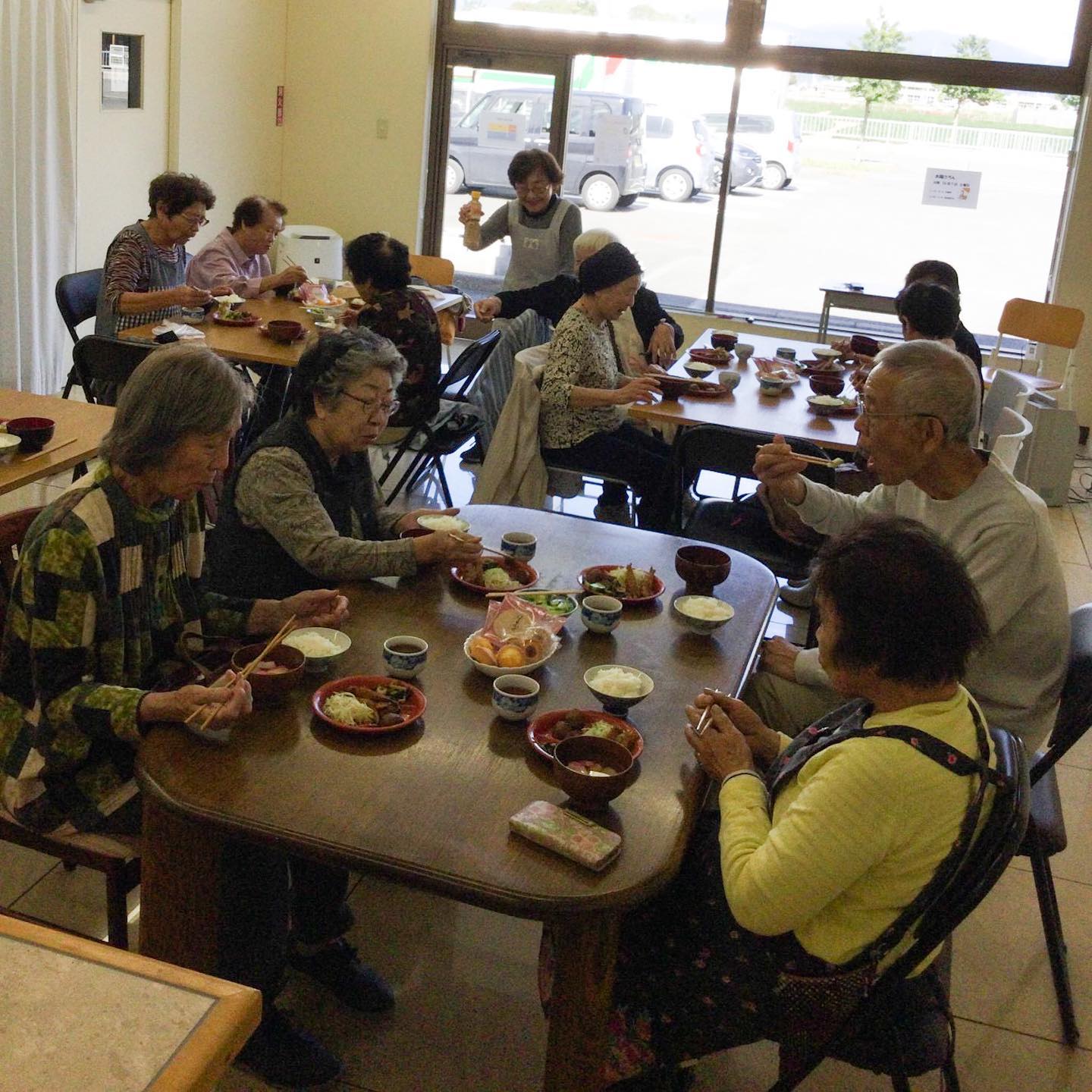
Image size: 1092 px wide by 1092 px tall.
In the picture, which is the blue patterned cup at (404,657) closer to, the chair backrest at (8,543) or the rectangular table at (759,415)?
the chair backrest at (8,543)

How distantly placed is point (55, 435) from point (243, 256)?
7.76 feet

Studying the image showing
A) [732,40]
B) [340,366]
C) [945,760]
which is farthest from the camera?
[732,40]

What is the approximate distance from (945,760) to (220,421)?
3.99 ft

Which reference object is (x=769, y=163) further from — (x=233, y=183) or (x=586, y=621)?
(x=586, y=621)

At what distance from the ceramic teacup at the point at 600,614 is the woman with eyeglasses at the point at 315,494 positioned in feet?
0.93

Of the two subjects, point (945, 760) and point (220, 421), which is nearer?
point (945, 760)

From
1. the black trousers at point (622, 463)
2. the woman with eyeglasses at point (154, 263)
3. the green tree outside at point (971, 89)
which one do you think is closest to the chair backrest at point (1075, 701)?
the black trousers at point (622, 463)

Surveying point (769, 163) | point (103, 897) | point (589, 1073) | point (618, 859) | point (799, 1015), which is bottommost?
point (103, 897)

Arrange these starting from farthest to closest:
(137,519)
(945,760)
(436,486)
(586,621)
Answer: (436,486) < (586,621) < (137,519) < (945,760)

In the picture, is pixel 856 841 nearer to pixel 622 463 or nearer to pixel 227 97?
pixel 622 463

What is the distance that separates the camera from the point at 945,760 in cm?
152

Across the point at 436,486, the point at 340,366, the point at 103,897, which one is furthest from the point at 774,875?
the point at 436,486

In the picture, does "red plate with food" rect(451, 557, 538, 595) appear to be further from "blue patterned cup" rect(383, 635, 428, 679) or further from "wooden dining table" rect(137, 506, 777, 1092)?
"blue patterned cup" rect(383, 635, 428, 679)

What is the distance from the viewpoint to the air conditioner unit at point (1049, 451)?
565 cm
